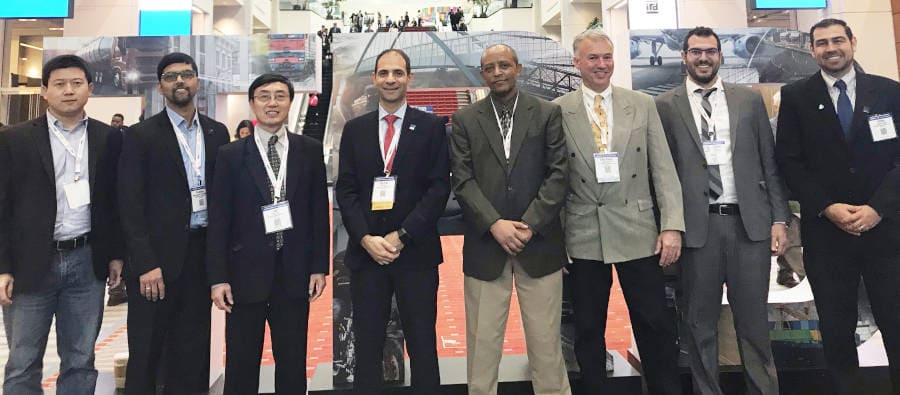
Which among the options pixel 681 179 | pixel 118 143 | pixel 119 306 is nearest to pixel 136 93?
pixel 118 143

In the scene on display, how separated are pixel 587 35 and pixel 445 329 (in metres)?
2.72

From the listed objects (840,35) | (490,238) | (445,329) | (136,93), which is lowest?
(445,329)

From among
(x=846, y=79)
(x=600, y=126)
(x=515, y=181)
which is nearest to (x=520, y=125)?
(x=515, y=181)

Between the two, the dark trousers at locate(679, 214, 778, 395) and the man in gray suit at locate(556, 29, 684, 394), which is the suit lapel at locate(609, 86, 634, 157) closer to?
the man in gray suit at locate(556, 29, 684, 394)

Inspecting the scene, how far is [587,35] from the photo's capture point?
8.03ft

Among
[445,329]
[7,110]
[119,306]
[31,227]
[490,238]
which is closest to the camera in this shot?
[31,227]

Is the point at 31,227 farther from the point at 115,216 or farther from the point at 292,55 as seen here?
the point at 292,55

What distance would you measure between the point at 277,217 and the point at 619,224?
1510mm

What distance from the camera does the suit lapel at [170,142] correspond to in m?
2.31

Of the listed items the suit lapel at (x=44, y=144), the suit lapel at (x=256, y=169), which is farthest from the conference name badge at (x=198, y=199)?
the suit lapel at (x=44, y=144)

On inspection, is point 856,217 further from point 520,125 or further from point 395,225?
point 395,225

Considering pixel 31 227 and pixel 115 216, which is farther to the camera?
pixel 115 216

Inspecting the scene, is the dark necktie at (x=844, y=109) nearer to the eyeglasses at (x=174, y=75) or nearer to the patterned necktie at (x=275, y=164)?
the patterned necktie at (x=275, y=164)

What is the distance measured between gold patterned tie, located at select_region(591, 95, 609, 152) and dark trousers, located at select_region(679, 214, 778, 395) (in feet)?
2.07
